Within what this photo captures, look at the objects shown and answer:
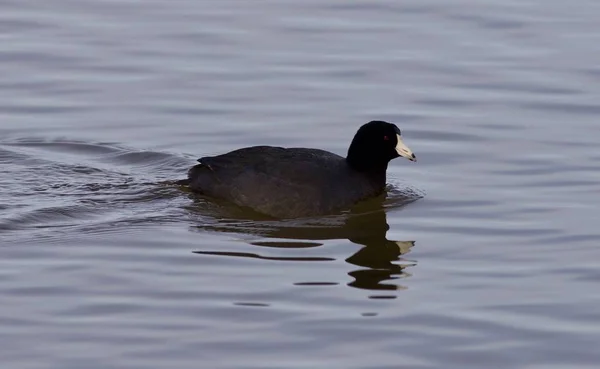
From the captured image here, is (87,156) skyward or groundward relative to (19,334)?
skyward

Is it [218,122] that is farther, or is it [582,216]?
[218,122]

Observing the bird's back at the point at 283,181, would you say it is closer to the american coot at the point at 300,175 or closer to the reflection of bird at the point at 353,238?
the american coot at the point at 300,175

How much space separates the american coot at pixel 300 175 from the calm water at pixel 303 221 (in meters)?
0.18

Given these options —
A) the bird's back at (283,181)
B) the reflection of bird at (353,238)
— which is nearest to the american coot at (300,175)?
the bird's back at (283,181)

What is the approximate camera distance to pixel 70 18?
18.7m

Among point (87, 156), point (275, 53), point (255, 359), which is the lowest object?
point (255, 359)

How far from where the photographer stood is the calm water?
8.94m

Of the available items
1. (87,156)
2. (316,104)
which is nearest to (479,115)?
(316,104)

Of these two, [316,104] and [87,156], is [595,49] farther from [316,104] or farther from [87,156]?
[87,156]

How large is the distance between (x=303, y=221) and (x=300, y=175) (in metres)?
0.50

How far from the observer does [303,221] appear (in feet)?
39.3

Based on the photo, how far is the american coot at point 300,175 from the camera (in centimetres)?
1220

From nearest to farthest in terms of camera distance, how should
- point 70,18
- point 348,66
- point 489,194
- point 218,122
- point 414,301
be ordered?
point 414,301 → point 489,194 → point 218,122 → point 348,66 → point 70,18

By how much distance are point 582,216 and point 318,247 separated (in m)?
2.34
